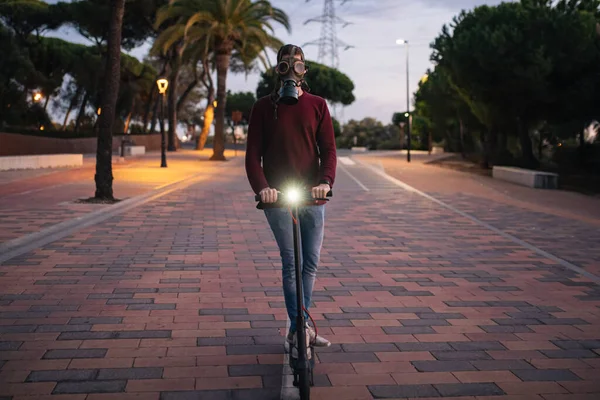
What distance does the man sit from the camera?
14.6 feet

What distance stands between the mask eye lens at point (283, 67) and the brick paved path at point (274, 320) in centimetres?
187

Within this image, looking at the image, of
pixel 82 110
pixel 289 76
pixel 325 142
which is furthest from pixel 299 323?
pixel 82 110

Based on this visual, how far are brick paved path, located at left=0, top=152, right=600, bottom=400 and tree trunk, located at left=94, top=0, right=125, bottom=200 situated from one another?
501 centimetres

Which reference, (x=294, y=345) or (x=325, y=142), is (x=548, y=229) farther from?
(x=294, y=345)

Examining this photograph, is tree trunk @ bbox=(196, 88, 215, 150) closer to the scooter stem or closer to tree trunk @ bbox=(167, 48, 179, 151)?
tree trunk @ bbox=(167, 48, 179, 151)

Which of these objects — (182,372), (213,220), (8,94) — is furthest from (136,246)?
(8,94)

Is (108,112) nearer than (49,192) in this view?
Yes

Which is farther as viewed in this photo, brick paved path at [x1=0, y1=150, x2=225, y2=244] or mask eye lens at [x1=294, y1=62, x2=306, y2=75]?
brick paved path at [x1=0, y1=150, x2=225, y2=244]

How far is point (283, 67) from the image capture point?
432 centimetres

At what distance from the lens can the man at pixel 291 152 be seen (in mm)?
4445

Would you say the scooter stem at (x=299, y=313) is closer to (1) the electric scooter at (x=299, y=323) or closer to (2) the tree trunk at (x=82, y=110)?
(1) the electric scooter at (x=299, y=323)

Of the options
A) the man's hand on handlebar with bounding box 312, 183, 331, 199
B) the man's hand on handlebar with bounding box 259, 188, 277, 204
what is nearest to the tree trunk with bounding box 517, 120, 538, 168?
the man's hand on handlebar with bounding box 312, 183, 331, 199

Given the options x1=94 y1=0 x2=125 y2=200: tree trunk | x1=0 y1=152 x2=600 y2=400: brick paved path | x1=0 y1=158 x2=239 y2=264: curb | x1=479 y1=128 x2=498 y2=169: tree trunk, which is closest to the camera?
x1=0 y1=152 x2=600 y2=400: brick paved path

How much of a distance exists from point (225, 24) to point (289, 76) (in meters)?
34.6
